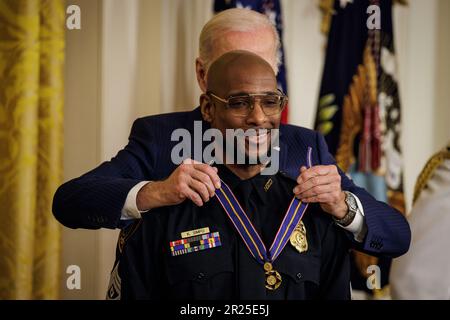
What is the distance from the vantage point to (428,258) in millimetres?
1788

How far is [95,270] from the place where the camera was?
264cm

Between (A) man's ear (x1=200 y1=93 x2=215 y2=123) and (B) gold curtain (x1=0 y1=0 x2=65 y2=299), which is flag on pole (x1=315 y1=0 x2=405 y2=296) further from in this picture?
(A) man's ear (x1=200 y1=93 x2=215 y2=123)

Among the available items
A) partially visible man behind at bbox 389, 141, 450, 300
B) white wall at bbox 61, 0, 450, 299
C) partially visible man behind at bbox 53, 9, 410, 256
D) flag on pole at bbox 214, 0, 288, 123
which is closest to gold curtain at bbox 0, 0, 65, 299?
white wall at bbox 61, 0, 450, 299

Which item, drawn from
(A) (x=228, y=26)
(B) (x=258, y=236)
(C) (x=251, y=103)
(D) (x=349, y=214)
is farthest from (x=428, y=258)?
(A) (x=228, y=26)

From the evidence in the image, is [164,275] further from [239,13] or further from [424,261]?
[239,13]

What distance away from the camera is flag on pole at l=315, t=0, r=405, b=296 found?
2.84 metres

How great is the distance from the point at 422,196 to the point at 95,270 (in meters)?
1.49

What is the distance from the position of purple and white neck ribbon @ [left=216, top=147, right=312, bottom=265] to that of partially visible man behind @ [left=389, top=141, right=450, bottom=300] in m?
0.53

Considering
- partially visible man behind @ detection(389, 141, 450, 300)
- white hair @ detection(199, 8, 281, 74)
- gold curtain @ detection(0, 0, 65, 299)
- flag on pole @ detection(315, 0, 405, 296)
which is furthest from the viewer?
flag on pole @ detection(315, 0, 405, 296)

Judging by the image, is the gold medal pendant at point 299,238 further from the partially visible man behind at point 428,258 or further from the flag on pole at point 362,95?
the flag on pole at point 362,95

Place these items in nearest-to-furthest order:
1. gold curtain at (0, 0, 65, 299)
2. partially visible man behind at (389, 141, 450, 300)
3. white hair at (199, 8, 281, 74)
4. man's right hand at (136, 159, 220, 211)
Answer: man's right hand at (136, 159, 220, 211)
partially visible man behind at (389, 141, 450, 300)
white hair at (199, 8, 281, 74)
gold curtain at (0, 0, 65, 299)

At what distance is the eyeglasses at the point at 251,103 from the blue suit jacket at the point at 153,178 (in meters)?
0.28

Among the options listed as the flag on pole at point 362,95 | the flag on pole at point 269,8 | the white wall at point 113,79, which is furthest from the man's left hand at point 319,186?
the flag on pole at point 362,95

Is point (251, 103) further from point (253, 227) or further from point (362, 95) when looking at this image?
point (362, 95)
